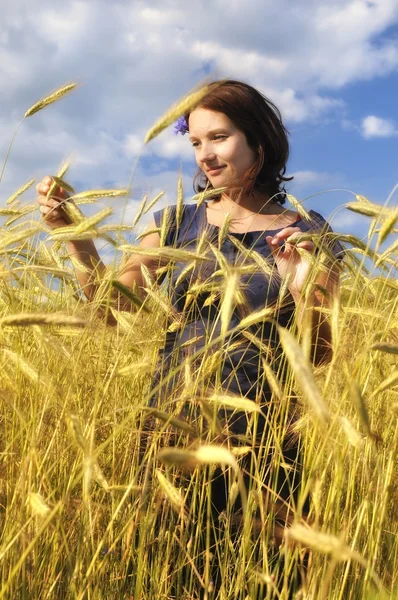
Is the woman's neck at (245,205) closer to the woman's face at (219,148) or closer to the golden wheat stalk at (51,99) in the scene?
the woman's face at (219,148)

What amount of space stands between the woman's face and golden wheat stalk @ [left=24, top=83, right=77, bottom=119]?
561mm

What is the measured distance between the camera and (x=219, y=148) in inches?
81.7

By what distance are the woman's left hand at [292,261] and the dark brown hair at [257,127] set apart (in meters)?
0.55

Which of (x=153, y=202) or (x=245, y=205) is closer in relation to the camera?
(x=153, y=202)

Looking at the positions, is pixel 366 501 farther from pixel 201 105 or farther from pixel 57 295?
pixel 201 105

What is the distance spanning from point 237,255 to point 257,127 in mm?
709

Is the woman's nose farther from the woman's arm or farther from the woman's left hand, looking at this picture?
the woman's left hand

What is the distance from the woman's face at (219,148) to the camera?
81.5 inches

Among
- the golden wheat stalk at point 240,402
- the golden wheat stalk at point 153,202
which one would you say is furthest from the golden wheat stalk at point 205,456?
the golden wheat stalk at point 153,202

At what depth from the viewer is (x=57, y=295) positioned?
2109mm

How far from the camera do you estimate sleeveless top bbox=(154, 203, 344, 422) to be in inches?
59.0

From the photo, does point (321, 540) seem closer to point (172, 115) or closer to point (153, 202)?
point (172, 115)

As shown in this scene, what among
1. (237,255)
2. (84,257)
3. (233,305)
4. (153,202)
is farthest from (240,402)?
(153,202)

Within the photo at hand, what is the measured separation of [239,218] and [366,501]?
48.0 inches
